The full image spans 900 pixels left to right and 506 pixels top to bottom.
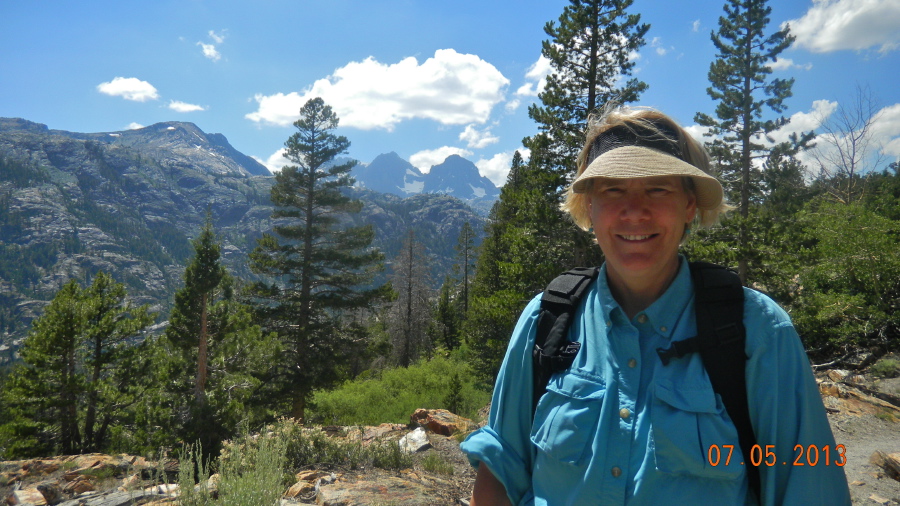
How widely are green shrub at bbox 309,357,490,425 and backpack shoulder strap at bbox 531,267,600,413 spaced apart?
36.1 feet

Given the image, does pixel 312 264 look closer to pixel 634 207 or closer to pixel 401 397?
pixel 401 397

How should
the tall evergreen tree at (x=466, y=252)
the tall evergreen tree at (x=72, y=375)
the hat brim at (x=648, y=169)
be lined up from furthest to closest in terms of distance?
the tall evergreen tree at (x=466, y=252) < the tall evergreen tree at (x=72, y=375) < the hat brim at (x=648, y=169)

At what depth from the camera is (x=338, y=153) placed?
59.4 ft

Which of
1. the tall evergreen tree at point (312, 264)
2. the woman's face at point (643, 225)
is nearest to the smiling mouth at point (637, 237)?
the woman's face at point (643, 225)

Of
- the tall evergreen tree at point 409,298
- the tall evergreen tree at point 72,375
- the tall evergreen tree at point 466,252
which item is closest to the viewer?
the tall evergreen tree at point 72,375

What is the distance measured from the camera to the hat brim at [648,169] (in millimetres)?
1463

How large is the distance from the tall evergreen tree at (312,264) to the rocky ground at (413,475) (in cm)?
648

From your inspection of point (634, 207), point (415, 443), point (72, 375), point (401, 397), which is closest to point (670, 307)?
point (634, 207)

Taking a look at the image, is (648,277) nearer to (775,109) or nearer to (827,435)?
(827,435)

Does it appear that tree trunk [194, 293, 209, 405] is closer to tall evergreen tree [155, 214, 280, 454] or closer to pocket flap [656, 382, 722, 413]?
tall evergreen tree [155, 214, 280, 454]

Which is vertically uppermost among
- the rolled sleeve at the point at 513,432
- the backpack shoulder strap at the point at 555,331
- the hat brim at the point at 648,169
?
the hat brim at the point at 648,169

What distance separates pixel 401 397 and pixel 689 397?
17.0 meters

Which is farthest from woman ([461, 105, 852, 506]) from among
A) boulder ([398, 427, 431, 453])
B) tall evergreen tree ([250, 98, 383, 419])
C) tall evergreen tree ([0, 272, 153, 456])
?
tall evergreen tree ([0, 272, 153, 456])

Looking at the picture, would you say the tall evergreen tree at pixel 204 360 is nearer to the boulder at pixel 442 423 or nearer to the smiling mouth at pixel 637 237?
the boulder at pixel 442 423
